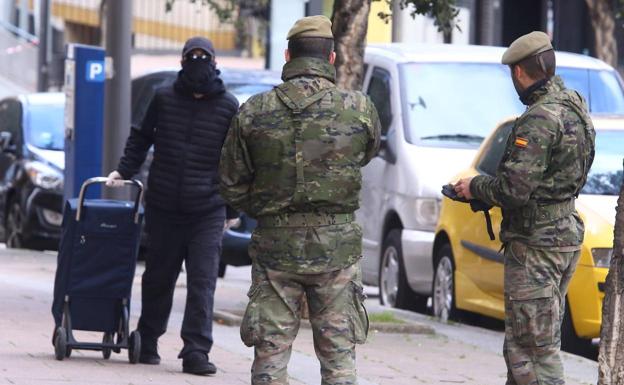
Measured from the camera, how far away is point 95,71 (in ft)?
43.8

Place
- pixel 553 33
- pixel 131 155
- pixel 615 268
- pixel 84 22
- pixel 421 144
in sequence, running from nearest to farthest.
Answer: pixel 615 268, pixel 131 155, pixel 421 144, pixel 553 33, pixel 84 22

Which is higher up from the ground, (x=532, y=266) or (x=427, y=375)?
(x=532, y=266)

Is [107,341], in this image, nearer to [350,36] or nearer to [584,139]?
[350,36]

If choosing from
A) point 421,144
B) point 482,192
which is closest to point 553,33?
point 421,144

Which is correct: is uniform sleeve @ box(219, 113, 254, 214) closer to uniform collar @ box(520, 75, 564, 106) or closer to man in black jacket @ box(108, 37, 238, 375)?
uniform collar @ box(520, 75, 564, 106)

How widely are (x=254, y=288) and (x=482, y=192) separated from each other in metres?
1.12

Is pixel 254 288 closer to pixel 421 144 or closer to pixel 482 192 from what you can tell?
pixel 482 192

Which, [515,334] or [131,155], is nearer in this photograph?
[515,334]

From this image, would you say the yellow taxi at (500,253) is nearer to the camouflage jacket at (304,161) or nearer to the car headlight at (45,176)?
the camouflage jacket at (304,161)

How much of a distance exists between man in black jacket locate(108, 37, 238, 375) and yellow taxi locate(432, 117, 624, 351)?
7.23 ft

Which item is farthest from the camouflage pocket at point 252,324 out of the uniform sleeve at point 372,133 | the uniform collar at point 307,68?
the uniform collar at point 307,68

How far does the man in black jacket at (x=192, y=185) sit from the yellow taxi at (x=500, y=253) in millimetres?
2203

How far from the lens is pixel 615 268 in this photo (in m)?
7.41

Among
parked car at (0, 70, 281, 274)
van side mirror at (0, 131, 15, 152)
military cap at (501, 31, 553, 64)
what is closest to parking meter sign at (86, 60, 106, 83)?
parked car at (0, 70, 281, 274)
